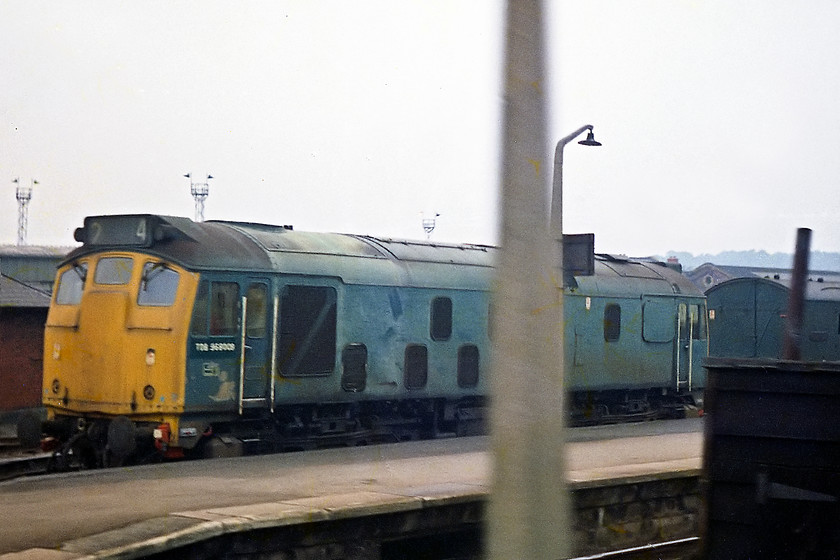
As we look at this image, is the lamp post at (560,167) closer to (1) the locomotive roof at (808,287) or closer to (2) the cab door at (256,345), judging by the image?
(2) the cab door at (256,345)

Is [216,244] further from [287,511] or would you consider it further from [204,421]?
[287,511]

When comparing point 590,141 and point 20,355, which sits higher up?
point 590,141

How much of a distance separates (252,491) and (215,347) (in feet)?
11.1

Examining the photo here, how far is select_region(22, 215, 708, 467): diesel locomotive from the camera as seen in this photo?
13.7m

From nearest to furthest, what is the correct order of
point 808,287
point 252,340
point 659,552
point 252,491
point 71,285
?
point 252,491 → point 659,552 → point 252,340 → point 71,285 → point 808,287

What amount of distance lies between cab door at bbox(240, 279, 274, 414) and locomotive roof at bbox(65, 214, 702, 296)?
1.16ft

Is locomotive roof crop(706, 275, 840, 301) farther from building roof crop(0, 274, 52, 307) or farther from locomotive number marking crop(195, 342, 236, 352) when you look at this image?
building roof crop(0, 274, 52, 307)

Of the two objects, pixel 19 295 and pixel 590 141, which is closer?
pixel 590 141

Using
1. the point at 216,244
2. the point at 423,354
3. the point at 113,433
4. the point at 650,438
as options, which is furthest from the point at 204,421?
the point at 650,438

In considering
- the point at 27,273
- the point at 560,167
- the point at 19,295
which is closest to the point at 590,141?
the point at 560,167

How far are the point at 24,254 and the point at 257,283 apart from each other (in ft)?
95.6

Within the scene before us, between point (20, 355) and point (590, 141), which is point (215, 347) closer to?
point (590, 141)

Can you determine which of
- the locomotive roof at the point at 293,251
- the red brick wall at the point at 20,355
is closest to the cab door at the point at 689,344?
the locomotive roof at the point at 293,251

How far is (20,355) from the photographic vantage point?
88.3 feet
